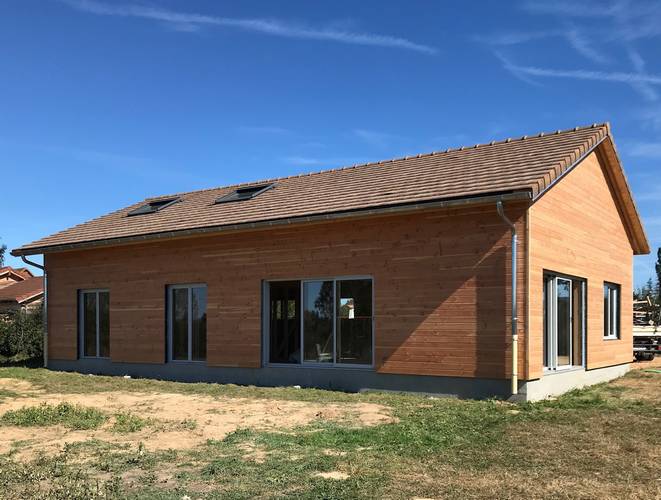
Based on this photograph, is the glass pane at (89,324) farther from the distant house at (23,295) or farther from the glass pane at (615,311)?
the distant house at (23,295)

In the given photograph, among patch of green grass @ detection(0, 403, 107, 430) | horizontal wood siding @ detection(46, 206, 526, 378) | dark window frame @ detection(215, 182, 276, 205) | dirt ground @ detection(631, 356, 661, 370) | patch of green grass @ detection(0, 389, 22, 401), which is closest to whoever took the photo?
patch of green grass @ detection(0, 403, 107, 430)

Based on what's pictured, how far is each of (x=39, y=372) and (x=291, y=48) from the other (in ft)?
34.5

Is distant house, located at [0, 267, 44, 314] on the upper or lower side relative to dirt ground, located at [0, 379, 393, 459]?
upper

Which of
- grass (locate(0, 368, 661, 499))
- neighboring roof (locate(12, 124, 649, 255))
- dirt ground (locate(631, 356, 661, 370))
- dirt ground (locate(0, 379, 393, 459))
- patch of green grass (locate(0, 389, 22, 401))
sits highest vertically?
neighboring roof (locate(12, 124, 649, 255))

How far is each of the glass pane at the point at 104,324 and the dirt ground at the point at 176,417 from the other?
395cm

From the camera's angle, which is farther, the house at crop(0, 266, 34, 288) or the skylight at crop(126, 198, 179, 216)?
the house at crop(0, 266, 34, 288)

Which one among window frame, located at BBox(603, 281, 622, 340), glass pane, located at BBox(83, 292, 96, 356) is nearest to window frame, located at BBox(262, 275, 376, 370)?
glass pane, located at BBox(83, 292, 96, 356)

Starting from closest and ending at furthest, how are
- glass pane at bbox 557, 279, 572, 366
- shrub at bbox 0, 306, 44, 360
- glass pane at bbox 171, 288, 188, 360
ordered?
glass pane at bbox 557, 279, 572, 366 → glass pane at bbox 171, 288, 188, 360 → shrub at bbox 0, 306, 44, 360

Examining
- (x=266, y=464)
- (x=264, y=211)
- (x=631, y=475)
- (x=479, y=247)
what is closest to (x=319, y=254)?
(x=264, y=211)

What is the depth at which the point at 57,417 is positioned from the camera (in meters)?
9.00

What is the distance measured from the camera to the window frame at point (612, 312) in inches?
620

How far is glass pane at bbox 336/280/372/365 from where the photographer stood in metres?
12.5

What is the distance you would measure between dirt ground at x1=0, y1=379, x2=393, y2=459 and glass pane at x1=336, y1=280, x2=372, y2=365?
6.84ft

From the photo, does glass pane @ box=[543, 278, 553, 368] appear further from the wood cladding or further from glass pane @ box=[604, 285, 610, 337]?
glass pane @ box=[604, 285, 610, 337]
